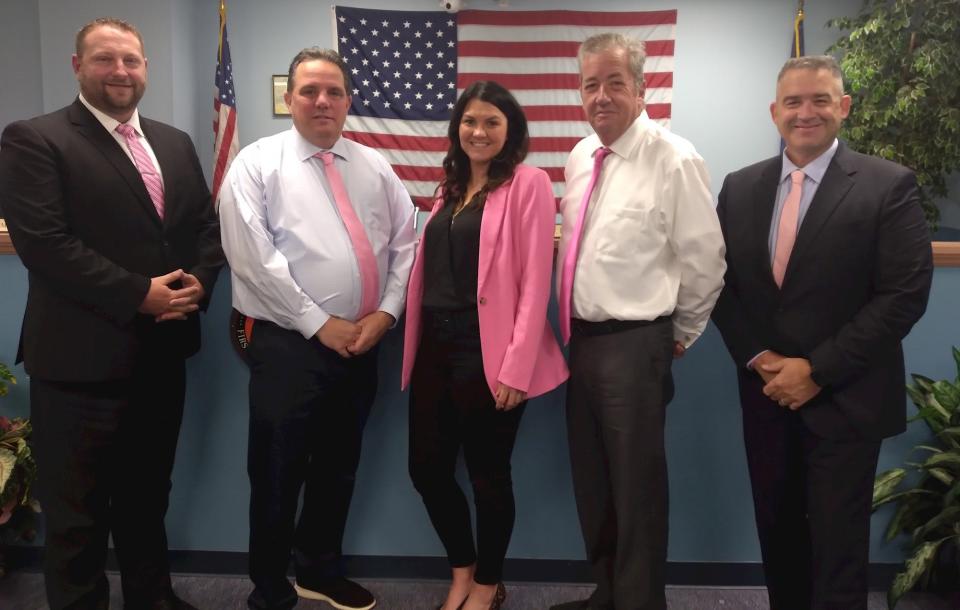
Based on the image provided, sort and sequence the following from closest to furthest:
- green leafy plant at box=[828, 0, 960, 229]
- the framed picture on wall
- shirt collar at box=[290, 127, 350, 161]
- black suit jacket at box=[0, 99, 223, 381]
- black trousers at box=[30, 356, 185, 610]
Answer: black suit jacket at box=[0, 99, 223, 381] → black trousers at box=[30, 356, 185, 610] → shirt collar at box=[290, 127, 350, 161] → green leafy plant at box=[828, 0, 960, 229] → the framed picture on wall

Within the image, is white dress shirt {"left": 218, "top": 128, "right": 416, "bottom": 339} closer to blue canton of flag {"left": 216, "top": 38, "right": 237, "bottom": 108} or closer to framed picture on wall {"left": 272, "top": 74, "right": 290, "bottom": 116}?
blue canton of flag {"left": 216, "top": 38, "right": 237, "bottom": 108}

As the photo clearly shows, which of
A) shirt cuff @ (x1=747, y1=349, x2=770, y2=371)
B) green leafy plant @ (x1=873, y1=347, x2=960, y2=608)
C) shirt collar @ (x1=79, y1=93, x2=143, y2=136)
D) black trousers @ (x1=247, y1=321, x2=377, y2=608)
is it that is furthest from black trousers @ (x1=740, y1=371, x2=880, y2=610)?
shirt collar @ (x1=79, y1=93, x2=143, y2=136)

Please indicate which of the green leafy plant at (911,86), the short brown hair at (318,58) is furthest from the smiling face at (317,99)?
the green leafy plant at (911,86)

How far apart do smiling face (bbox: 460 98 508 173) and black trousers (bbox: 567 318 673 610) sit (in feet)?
1.72

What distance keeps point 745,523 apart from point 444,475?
3.42 ft

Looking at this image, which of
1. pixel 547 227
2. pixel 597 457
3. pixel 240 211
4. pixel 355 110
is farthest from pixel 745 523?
pixel 355 110

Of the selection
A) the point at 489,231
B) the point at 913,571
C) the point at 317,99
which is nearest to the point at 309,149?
the point at 317,99

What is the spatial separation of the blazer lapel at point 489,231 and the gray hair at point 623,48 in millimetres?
421

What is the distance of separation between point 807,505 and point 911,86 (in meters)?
3.87

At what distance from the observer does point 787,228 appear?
177 centimetres

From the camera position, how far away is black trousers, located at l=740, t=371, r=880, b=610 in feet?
5.73

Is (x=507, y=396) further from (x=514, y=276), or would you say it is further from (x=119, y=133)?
(x=119, y=133)

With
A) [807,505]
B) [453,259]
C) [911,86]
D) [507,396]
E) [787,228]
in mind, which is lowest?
[807,505]

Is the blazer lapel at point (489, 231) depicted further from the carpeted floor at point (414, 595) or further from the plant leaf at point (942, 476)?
the plant leaf at point (942, 476)
